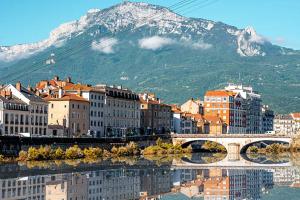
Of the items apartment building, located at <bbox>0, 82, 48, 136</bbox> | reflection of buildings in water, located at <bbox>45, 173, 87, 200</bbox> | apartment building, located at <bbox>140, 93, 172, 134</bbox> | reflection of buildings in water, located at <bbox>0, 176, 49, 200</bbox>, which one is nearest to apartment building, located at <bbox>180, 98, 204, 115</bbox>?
apartment building, located at <bbox>140, 93, 172, 134</bbox>

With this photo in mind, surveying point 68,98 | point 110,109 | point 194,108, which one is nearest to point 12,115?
point 68,98

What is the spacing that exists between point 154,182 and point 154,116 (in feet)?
298

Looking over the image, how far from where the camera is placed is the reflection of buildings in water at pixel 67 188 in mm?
55000

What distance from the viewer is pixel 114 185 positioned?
212 ft

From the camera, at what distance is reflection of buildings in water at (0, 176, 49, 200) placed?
5362 centimetres

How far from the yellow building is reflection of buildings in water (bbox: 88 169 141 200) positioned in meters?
40.0

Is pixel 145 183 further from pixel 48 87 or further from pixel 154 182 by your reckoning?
pixel 48 87

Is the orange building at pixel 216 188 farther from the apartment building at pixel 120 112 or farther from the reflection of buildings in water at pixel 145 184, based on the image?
the apartment building at pixel 120 112

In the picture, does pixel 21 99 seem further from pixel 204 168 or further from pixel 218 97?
pixel 218 97

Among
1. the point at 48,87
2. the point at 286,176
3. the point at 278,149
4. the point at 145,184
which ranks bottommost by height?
the point at 145,184

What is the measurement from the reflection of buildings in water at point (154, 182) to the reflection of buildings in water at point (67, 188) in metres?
5.01

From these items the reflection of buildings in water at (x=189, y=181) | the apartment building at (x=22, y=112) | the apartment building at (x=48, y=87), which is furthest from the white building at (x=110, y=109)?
the reflection of buildings in water at (x=189, y=181)

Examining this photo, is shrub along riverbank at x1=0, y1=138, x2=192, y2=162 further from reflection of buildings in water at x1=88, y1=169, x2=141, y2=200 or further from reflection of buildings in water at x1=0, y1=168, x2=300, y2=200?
reflection of buildings in water at x1=88, y1=169, x2=141, y2=200

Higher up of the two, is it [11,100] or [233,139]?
[11,100]
